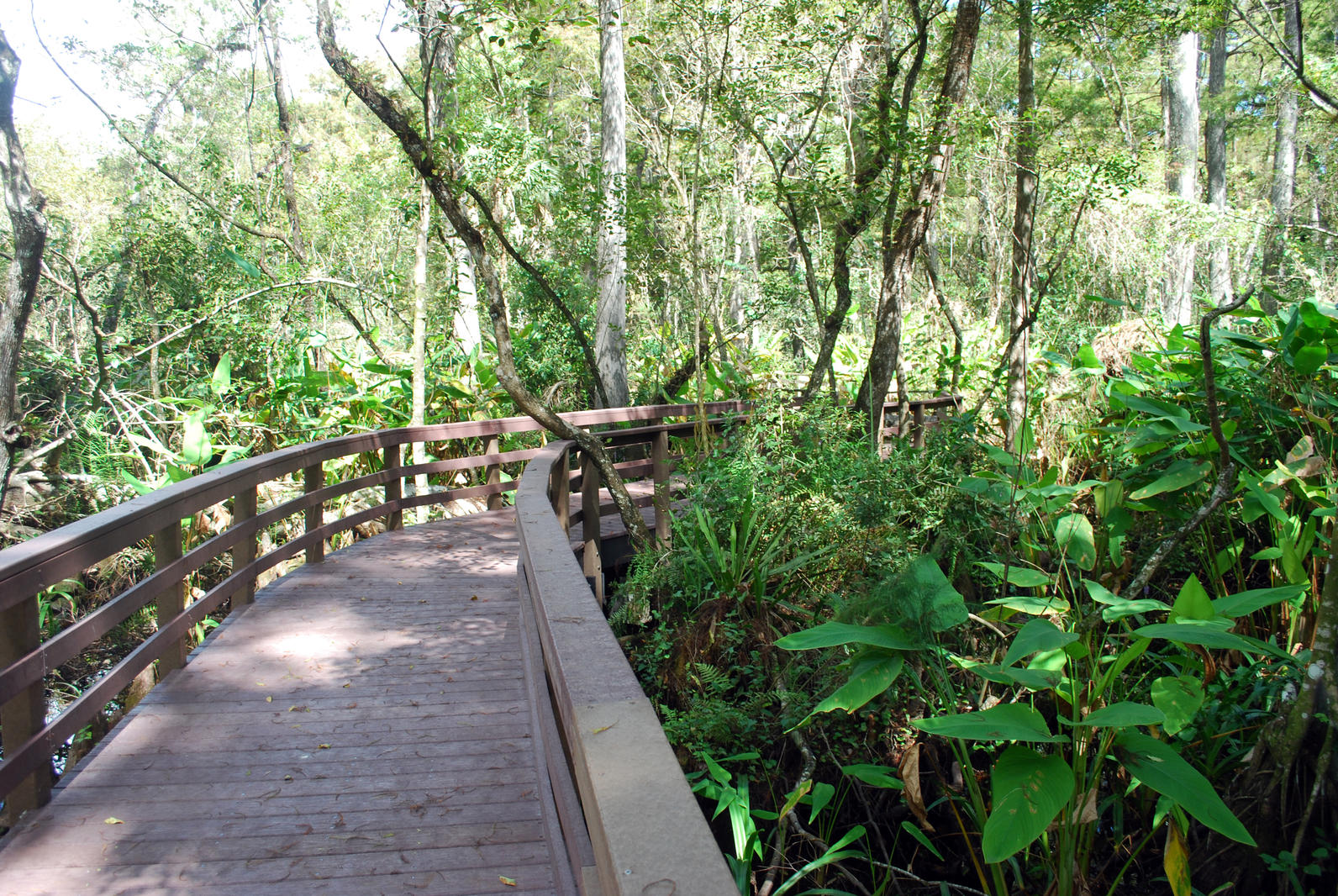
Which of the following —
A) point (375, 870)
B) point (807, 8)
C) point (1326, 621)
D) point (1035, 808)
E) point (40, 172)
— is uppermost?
point (40, 172)

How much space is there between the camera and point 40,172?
25.9 m

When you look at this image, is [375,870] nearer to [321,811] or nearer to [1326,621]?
[321,811]

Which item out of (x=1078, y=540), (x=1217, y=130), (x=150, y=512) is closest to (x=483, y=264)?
(x=150, y=512)

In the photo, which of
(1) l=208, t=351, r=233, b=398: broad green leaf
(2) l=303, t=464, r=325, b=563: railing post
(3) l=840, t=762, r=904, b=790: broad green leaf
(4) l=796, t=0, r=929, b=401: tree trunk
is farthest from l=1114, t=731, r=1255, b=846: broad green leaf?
(1) l=208, t=351, r=233, b=398: broad green leaf

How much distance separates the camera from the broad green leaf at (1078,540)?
3848mm

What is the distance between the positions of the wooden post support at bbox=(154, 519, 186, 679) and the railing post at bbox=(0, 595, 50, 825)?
969 millimetres

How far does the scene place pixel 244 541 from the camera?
193 inches

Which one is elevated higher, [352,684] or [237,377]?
[237,377]

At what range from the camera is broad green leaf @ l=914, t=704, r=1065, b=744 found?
7.77 ft

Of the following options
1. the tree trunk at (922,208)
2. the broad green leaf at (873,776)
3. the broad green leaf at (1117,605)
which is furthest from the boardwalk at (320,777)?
the tree trunk at (922,208)

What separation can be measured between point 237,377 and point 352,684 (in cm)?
905

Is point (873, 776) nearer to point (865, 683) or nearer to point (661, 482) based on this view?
point (865, 683)

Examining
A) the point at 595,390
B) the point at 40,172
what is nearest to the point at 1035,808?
the point at 595,390

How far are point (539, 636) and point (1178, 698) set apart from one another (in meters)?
2.03
